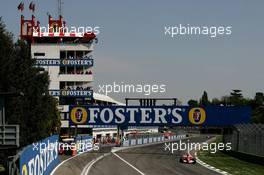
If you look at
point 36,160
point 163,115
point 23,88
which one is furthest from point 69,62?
point 36,160

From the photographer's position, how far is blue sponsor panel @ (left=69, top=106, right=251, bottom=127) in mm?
49375

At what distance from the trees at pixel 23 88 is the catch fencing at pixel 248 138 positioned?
1683 cm

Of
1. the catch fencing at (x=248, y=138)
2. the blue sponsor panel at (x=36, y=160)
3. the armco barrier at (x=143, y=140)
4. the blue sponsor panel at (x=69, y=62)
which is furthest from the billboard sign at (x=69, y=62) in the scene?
the blue sponsor panel at (x=36, y=160)

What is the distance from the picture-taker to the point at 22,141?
38531 mm

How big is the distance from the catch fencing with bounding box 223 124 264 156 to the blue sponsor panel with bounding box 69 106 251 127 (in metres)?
1.44

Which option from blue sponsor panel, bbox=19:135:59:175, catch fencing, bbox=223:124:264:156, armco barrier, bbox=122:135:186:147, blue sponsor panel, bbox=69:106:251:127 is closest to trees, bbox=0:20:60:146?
blue sponsor panel, bbox=19:135:59:175

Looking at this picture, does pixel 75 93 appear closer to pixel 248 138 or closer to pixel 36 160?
pixel 248 138

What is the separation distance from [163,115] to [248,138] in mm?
8703

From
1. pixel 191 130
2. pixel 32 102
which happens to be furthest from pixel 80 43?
pixel 191 130

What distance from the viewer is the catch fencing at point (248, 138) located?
4100 centimetres

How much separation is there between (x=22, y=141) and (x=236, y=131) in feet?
74.9

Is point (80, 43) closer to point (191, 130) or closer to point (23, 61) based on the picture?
point (23, 61)

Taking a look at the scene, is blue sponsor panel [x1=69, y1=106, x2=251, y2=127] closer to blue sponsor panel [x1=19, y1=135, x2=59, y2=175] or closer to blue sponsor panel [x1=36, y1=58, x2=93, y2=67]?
blue sponsor panel [x1=19, y1=135, x2=59, y2=175]

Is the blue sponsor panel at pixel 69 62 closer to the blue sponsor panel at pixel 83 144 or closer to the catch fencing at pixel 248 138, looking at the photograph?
the blue sponsor panel at pixel 83 144
